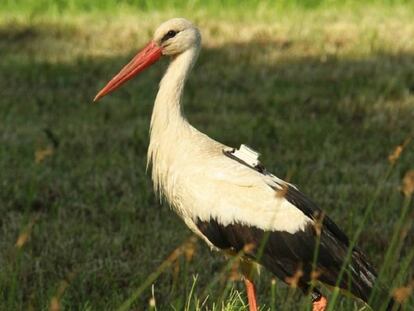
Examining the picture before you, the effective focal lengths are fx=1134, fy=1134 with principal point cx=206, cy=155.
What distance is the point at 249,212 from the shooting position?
4.56 meters

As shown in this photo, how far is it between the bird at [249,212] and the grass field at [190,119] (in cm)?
17

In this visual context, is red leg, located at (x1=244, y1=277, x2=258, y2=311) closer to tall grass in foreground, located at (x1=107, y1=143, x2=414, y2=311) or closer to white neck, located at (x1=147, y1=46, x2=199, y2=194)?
tall grass in foreground, located at (x1=107, y1=143, x2=414, y2=311)

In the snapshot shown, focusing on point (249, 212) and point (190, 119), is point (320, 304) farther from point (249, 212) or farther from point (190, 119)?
point (190, 119)

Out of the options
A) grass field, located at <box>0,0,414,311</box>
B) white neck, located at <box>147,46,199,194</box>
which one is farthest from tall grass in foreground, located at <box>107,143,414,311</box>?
white neck, located at <box>147,46,199,194</box>

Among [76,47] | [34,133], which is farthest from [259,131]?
[76,47]

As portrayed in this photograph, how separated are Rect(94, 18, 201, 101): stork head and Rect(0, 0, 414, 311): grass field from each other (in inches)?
35.7

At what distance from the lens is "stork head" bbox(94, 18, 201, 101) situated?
203 inches

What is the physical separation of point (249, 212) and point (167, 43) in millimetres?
1034

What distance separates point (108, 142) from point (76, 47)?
281 cm

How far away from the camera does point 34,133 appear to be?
26.5 feet

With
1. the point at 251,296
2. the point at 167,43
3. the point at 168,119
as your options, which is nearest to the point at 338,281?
the point at 251,296

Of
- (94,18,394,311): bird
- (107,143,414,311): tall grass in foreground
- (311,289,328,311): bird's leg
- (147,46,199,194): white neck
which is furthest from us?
(147,46,199,194): white neck

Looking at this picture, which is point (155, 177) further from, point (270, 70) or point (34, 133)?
point (270, 70)

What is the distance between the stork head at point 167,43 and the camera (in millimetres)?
5168
